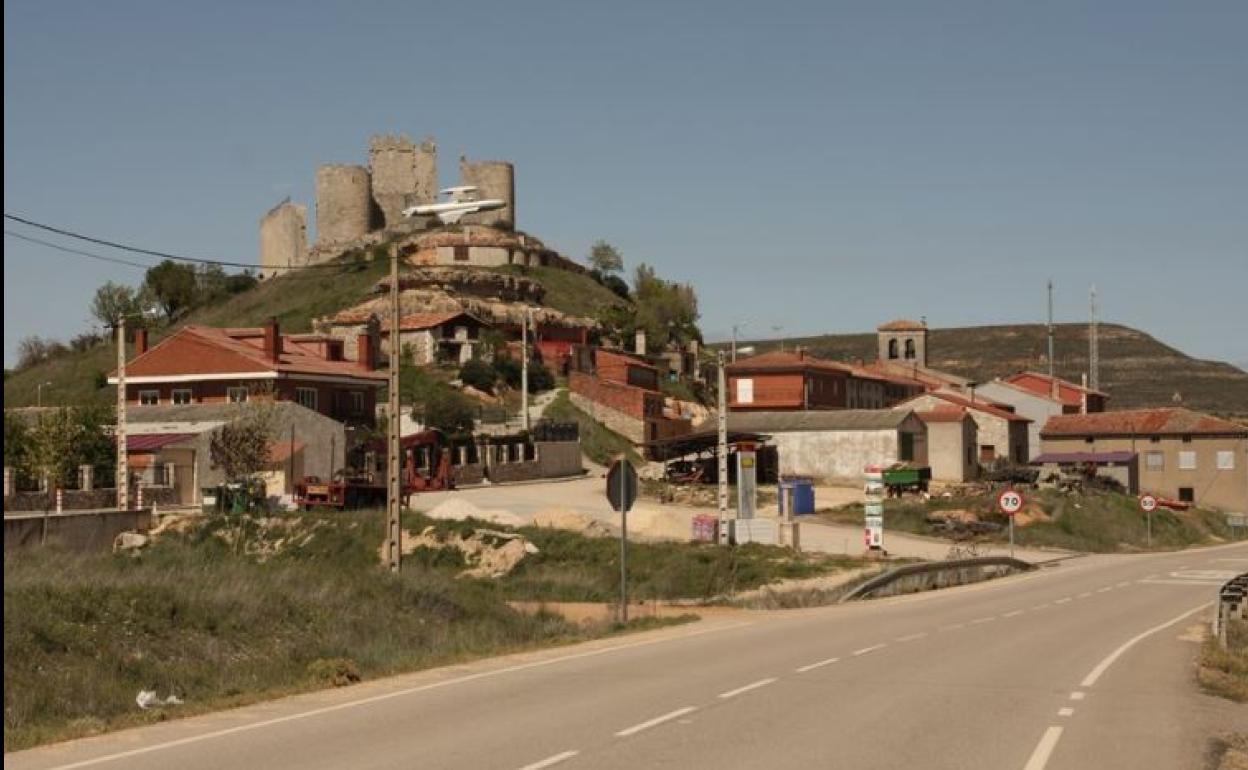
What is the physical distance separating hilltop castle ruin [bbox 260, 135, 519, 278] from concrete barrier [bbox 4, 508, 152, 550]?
3935 inches

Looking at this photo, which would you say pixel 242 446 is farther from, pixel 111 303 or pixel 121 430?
pixel 111 303

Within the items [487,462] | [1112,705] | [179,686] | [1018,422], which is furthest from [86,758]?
[1018,422]

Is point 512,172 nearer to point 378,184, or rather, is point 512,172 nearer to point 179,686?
point 378,184

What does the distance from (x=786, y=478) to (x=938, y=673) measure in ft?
200

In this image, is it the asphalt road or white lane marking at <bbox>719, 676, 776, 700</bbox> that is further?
white lane marking at <bbox>719, 676, 776, 700</bbox>

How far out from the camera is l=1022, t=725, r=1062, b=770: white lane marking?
11859mm

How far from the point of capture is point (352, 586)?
94.7 ft

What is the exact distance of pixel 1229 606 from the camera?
24.6 m

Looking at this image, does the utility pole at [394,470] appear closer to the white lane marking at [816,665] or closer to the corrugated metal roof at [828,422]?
the white lane marking at [816,665]

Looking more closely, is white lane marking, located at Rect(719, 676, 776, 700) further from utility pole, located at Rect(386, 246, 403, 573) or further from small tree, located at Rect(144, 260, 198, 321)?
small tree, located at Rect(144, 260, 198, 321)

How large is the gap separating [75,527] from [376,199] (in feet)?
372

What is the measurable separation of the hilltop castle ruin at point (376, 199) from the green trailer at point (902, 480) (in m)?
80.6

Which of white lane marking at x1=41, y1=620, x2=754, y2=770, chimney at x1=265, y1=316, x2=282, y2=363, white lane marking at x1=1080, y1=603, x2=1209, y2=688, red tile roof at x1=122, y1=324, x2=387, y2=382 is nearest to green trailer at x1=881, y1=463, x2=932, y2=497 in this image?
red tile roof at x1=122, y1=324, x2=387, y2=382

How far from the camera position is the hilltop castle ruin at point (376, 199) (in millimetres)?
A: 152625
